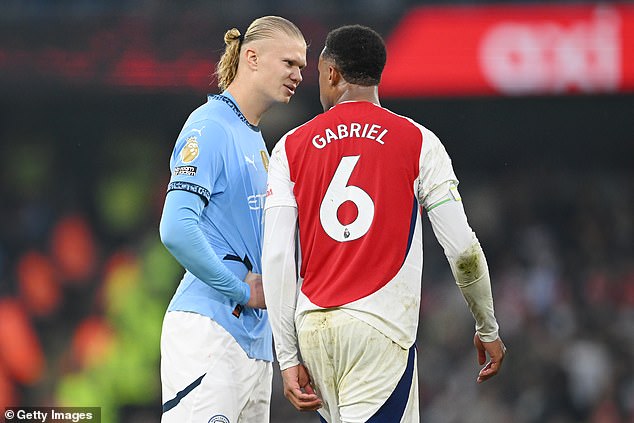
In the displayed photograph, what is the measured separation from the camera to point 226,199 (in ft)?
13.1

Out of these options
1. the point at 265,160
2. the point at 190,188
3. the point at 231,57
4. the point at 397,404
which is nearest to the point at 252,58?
the point at 231,57

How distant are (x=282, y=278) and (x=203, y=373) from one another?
446mm

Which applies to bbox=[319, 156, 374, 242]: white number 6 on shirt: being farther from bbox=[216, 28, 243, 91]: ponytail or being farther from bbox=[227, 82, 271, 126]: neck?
bbox=[216, 28, 243, 91]: ponytail

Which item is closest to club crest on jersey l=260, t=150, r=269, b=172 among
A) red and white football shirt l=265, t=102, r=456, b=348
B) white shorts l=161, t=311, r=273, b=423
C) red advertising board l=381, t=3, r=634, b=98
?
red and white football shirt l=265, t=102, r=456, b=348

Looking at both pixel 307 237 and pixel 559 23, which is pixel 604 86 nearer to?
pixel 559 23

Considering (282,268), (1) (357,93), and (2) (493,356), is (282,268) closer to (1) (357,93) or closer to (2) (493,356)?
(1) (357,93)

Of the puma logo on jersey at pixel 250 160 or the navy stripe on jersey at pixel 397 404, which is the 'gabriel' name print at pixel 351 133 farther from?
the navy stripe on jersey at pixel 397 404

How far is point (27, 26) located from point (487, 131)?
4.96 m

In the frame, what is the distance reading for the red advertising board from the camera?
9.42 meters

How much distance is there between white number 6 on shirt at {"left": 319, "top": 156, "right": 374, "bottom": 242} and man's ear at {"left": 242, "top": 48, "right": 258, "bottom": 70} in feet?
2.10

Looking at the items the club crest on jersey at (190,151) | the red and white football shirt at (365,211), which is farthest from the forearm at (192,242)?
the red and white football shirt at (365,211)

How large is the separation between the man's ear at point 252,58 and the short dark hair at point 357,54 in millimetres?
367

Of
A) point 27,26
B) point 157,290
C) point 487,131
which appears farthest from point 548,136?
point 27,26

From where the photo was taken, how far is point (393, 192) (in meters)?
3.70
